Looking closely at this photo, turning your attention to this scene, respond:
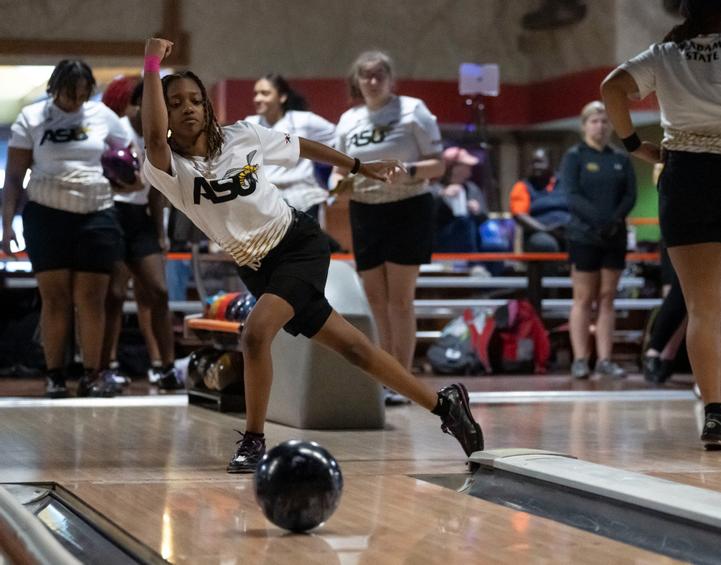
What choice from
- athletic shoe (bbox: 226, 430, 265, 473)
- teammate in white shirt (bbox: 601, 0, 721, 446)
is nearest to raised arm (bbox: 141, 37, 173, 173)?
athletic shoe (bbox: 226, 430, 265, 473)

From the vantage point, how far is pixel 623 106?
14.8 ft

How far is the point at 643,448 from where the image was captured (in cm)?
443

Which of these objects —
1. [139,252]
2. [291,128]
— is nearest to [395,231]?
[291,128]

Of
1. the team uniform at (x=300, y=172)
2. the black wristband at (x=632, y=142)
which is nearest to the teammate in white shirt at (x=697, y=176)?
the black wristband at (x=632, y=142)

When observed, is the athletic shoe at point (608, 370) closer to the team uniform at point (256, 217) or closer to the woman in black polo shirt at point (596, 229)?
the woman in black polo shirt at point (596, 229)

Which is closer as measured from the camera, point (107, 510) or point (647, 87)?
point (107, 510)

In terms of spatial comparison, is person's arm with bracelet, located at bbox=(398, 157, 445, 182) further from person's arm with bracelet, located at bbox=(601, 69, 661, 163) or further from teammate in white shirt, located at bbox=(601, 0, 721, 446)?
teammate in white shirt, located at bbox=(601, 0, 721, 446)

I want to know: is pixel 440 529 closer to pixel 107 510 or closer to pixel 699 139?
pixel 107 510

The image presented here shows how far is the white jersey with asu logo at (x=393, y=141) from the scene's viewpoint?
19.2 ft

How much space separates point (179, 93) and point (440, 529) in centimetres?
158

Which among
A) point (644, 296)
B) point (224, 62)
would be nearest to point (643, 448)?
point (644, 296)

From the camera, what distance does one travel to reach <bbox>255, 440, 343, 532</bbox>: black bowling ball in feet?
9.08

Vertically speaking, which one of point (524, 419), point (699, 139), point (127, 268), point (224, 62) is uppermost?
point (224, 62)

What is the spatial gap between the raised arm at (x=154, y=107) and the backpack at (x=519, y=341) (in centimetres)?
477
